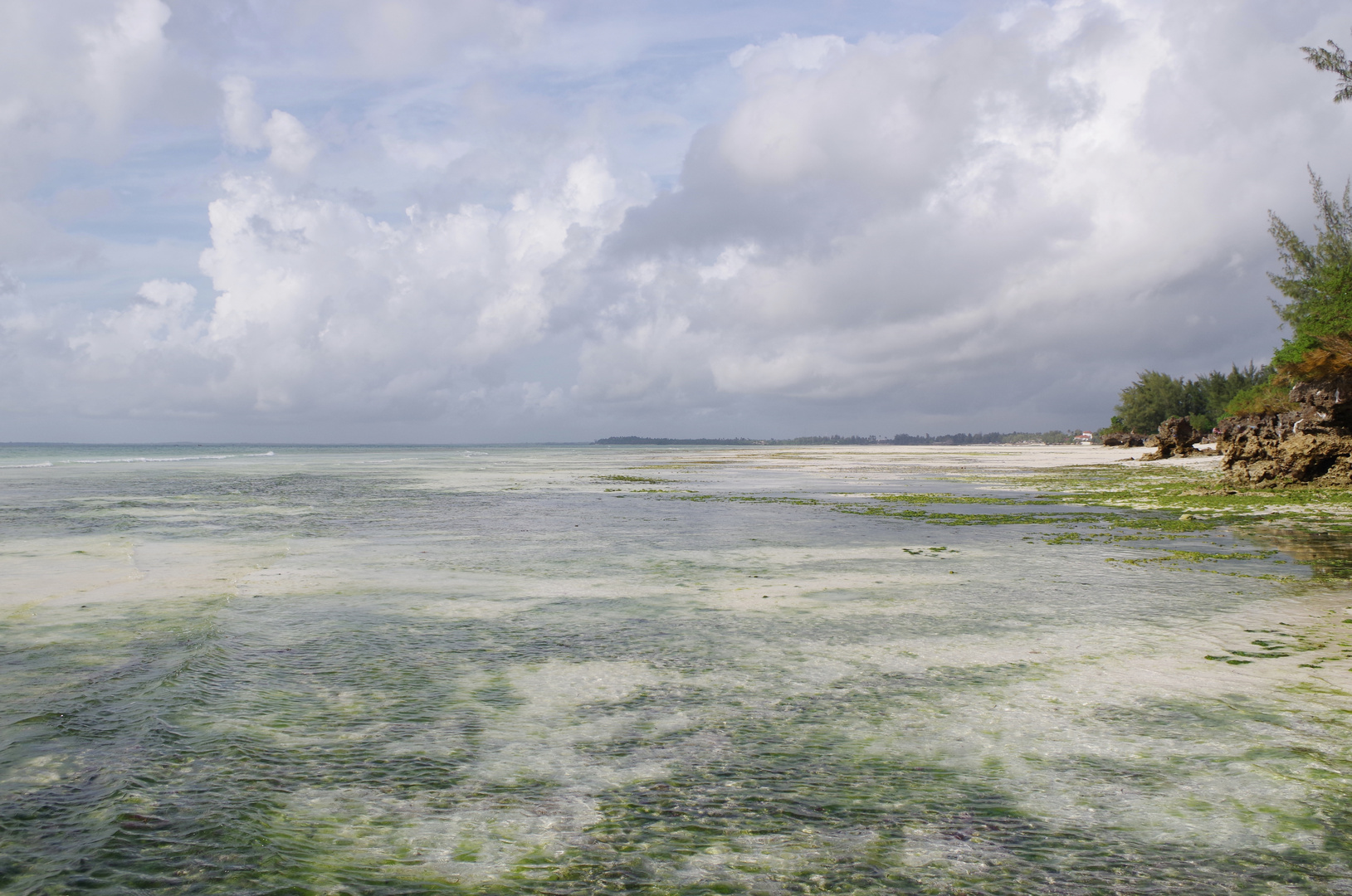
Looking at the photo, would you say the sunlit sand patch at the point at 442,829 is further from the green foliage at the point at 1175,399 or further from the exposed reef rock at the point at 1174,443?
the green foliage at the point at 1175,399

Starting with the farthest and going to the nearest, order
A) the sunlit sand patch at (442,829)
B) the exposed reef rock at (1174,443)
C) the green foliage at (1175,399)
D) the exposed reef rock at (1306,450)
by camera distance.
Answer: the green foliage at (1175,399) → the exposed reef rock at (1174,443) → the exposed reef rock at (1306,450) → the sunlit sand patch at (442,829)

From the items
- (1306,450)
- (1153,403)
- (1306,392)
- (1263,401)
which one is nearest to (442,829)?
(1306,450)

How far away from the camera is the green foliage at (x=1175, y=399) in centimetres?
11256

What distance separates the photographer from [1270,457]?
1093 inches

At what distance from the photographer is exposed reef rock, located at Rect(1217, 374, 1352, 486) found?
25.7 m

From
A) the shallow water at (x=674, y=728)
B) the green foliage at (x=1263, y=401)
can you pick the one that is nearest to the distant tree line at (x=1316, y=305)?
the green foliage at (x=1263, y=401)

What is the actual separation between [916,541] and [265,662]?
1294 centimetres

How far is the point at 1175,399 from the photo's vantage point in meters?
120

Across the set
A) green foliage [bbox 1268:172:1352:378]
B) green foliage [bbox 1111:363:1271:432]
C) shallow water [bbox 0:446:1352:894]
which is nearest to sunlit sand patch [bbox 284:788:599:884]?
shallow water [bbox 0:446:1352:894]

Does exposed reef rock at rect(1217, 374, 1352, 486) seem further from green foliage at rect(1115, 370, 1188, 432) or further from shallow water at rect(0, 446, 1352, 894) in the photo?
green foliage at rect(1115, 370, 1188, 432)

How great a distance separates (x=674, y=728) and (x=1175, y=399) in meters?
136

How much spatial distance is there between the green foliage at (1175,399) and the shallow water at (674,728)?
11929 centimetres

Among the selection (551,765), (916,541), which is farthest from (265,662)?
→ (916,541)

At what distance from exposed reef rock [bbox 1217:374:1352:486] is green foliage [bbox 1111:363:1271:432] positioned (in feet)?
313
